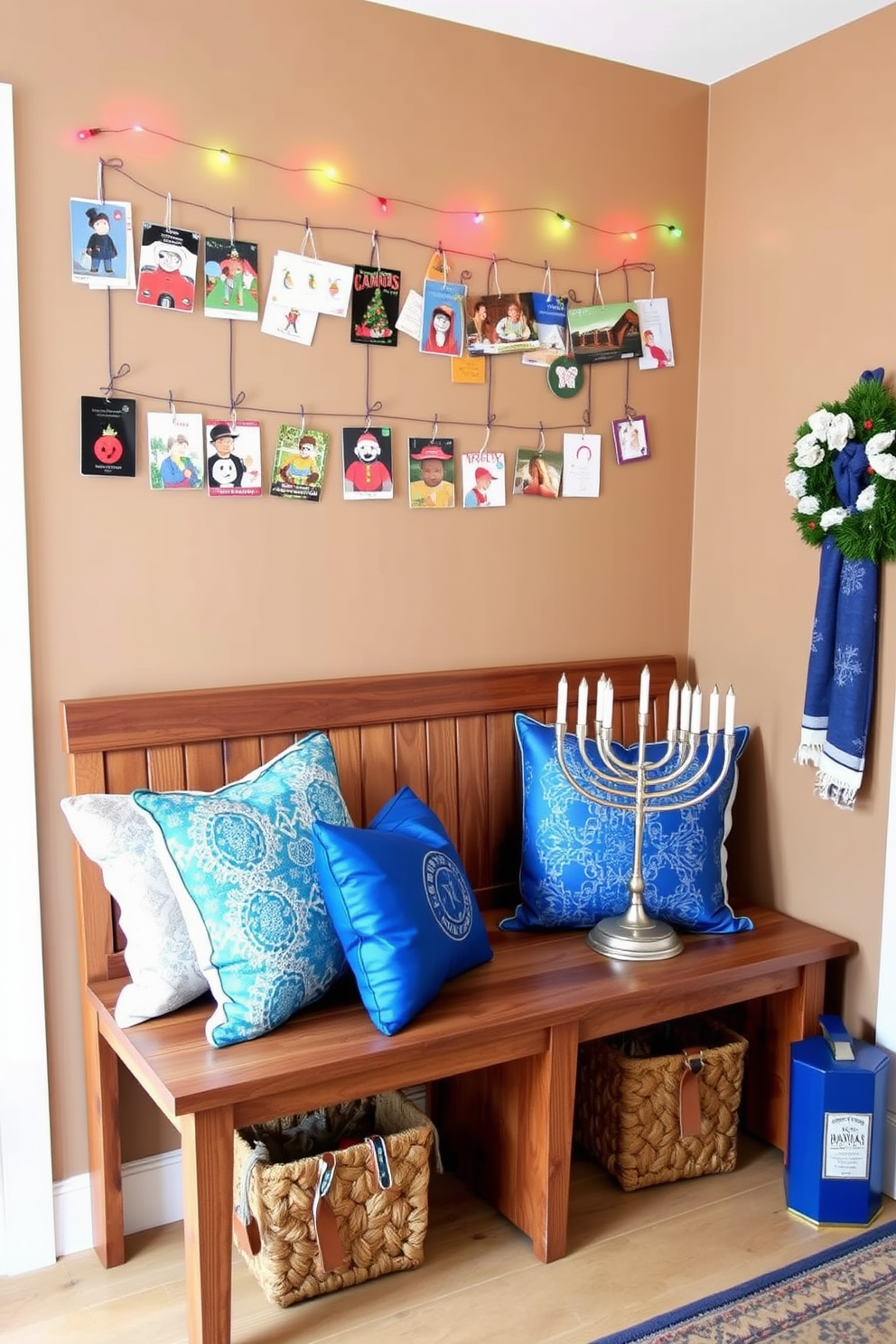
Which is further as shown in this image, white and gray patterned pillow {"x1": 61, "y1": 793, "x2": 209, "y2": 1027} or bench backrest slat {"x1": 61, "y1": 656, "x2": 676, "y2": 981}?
bench backrest slat {"x1": 61, "y1": 656, "x2": 676, "y2": 981}

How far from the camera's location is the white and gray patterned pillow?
2.06m

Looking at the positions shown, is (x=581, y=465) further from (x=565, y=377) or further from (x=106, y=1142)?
(x=106, y=1142)

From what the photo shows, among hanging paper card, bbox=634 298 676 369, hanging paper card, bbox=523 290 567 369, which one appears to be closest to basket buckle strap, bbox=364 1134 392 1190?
hanging paper card, bbox=523 290 567 369

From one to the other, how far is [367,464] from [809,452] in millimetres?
901

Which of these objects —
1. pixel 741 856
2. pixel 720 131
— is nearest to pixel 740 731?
pixel 741 856

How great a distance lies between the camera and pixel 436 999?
2.17m

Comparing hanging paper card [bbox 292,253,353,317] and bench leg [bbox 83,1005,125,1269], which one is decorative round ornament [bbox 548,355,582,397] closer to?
hanging paper card [bbox 292,253,353,317]

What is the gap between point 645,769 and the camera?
2465 mm

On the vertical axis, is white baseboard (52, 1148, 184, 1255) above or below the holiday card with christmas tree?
below

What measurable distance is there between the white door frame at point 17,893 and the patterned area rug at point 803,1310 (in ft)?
3.50

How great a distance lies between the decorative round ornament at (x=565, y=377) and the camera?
2.68 m

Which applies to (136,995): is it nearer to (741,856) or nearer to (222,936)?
(222,936)

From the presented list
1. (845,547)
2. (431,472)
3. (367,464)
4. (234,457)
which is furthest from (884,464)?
(234,457)

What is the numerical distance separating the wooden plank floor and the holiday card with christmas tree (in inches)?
69.3
